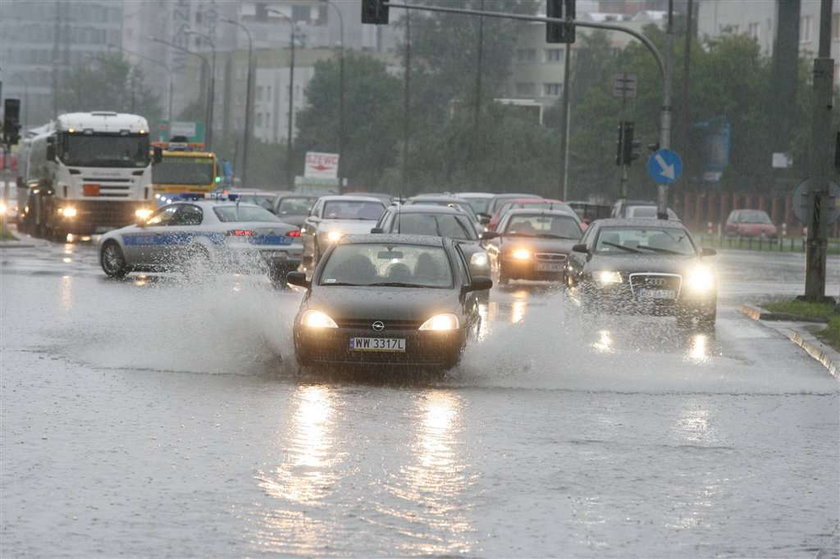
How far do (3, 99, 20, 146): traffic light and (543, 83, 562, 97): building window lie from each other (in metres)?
116

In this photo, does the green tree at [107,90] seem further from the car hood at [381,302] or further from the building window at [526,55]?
the car hood at [381,302]

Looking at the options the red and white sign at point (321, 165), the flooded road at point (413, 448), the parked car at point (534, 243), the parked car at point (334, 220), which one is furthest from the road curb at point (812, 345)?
the red and white sign at point (321, 165)

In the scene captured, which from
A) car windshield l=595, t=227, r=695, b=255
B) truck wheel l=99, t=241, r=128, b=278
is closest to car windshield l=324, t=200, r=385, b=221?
truck wheel l=99, t=241, r=128, b=278

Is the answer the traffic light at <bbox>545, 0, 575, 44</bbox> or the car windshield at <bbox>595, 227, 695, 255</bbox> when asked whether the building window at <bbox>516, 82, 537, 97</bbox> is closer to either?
the traffic light at <bbox>545, 0, 575, 44</bbox>

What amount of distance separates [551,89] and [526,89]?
2.83 meters

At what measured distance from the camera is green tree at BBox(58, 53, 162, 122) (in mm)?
182250

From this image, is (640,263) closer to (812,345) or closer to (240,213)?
(812,345)

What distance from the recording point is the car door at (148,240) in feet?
108

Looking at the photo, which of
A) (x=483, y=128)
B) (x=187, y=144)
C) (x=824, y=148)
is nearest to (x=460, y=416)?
(x=824, y=148)

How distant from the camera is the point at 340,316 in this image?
52.9 ft

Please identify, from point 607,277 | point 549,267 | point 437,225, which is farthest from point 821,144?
point 549,267

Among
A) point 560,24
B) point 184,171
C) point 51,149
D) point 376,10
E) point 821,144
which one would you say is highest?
point 376,10

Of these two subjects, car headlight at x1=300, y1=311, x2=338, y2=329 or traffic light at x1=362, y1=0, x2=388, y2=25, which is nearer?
car headlight at x1=300, y1=311, x2=338, y2=329

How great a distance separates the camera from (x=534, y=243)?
109 feet
